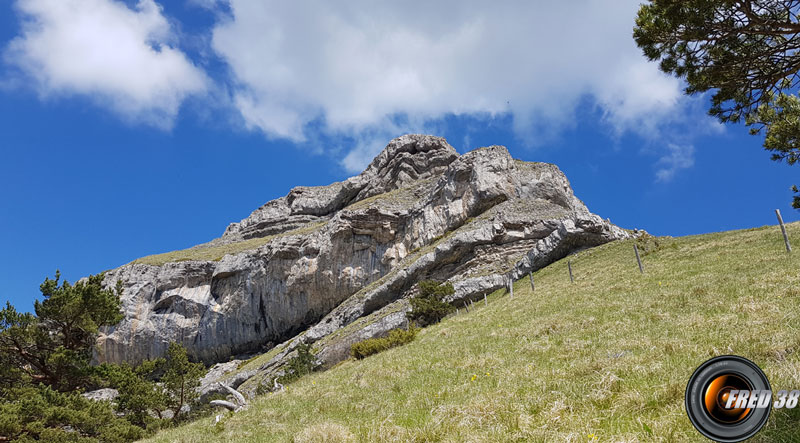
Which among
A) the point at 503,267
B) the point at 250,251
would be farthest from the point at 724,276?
the point at 250,251

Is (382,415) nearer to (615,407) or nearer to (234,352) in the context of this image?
(615,407)

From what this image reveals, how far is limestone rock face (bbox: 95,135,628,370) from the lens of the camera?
5253cm

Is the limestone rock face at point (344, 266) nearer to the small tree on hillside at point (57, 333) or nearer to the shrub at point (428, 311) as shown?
the shrub at point (428, 311)

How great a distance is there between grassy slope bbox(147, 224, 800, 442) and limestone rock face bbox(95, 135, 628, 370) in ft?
103

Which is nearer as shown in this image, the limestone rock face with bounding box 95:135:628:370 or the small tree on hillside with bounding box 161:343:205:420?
the small tree on hillside with bounding box 161:343:205:420

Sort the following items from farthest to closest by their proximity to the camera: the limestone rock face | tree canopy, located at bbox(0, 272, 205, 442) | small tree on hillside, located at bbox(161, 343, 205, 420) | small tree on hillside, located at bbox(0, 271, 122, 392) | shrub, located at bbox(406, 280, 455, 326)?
1. the limestone rock face
2. shrub, located at bbox(406, 280, 455, 326)
3. small tree on hillside, located at bbox(161, 343, 205, 420)
4. small tree on hillside, located at bbox(0, 271, 122, 392)
5. tree canopy, located at bbox(0, 272, 205, 442)

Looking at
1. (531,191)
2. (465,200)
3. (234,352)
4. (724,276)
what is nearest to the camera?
(724,276)

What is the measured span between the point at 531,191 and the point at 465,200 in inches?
406

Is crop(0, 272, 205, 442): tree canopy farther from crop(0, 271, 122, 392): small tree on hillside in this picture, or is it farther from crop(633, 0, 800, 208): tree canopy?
crop(633, 0, 800, 208): tree canopy

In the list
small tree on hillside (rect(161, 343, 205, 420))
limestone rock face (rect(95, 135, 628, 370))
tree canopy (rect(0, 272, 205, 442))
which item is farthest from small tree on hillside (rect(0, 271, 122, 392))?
limestone rock face (rect(95, 135, 628, 370))

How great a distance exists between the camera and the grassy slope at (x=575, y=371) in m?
5.50

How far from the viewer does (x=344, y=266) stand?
72562 millimetres

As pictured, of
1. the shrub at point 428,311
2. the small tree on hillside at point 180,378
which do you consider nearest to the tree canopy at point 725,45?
the shrub at point 428,311

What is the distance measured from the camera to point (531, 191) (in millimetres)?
60969
